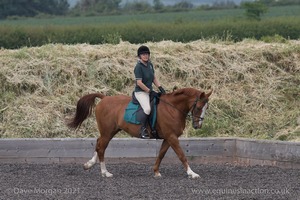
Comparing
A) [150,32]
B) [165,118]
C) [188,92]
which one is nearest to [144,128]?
[165,118]

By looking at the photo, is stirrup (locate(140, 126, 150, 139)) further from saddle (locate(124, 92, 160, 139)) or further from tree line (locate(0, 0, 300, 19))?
tree line (locate(0, 0, 300, 19))

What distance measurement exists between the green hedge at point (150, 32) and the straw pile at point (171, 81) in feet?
32.2

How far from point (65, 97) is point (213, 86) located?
2969mm

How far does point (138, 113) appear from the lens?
1172cm

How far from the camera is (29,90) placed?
15.6 m

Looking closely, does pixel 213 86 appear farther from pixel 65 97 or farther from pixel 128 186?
pixel 128 186

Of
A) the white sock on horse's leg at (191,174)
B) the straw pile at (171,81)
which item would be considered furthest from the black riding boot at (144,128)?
the straw pile at (171,81)

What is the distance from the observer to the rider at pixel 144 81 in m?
11.6

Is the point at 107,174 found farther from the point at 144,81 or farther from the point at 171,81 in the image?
the point at 171,81

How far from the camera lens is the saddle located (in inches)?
461

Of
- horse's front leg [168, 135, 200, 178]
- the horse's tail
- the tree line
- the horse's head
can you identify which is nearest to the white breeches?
horse's front leg [168, 135, 200, 178]

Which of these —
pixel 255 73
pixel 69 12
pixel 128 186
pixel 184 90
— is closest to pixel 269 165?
pixel 184 90

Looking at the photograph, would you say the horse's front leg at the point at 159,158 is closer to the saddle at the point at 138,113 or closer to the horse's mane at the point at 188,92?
the saddle at the point at 138,113

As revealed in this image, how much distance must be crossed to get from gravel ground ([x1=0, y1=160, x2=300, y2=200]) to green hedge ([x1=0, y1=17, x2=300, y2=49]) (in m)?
14.4
